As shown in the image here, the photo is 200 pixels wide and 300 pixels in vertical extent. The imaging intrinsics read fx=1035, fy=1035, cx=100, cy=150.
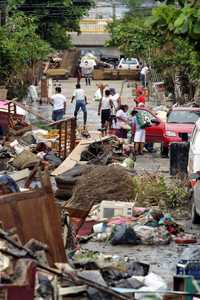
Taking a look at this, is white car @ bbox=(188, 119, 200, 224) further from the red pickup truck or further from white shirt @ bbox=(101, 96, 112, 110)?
white shirt @ bbox=(101, 96, 112, 110)

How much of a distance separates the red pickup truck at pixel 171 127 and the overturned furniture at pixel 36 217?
1563 centimetres

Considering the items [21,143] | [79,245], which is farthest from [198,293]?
[21,143]

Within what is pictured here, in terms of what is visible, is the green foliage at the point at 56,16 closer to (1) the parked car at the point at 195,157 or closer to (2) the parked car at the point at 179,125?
(2) the parked car at the point at 179,125

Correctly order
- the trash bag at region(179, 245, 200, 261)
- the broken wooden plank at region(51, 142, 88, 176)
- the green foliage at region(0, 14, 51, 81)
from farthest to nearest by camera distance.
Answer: the green foliage at region(0, 14, 51, 81), the broken wooden plank at region(51, 142, 88, 176), the trash bag at region(179, 245, 200, 261)

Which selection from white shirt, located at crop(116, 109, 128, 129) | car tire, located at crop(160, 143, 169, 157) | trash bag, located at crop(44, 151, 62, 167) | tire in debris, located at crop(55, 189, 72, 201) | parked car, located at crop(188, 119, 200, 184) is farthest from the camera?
white shirt, located at crop(116, 109, 128, 129)

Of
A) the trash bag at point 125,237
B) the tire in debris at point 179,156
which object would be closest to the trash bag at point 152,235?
the trash bag at point 125,237

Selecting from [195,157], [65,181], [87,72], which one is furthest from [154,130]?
[87,72]

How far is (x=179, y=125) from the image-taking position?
28.4m

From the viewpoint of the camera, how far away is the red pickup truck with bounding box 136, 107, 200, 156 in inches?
1096

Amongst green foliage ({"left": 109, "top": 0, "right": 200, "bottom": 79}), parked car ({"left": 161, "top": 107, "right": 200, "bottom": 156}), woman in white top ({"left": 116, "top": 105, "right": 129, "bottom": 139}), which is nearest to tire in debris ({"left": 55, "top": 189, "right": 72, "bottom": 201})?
green foliage ({"left": 109, "top": 0, "right": 200, "bottom": 79})

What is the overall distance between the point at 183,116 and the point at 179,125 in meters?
0.53

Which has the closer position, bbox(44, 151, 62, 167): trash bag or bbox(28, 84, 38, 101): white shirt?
bbox(44, 151, 62, 167): trash bag

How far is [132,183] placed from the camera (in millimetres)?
19547

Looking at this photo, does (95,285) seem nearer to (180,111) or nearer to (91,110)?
(180,111)
